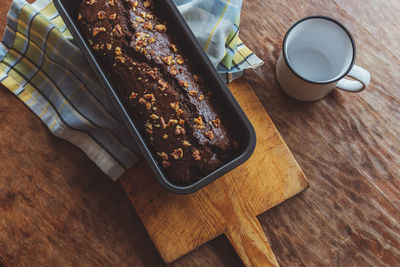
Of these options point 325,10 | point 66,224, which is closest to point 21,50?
point 66,224

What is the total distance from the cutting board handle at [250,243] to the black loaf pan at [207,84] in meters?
0.25

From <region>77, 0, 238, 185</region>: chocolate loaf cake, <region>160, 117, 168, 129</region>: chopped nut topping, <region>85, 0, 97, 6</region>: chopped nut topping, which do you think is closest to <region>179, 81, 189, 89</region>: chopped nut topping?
<region>77, 0, 238, 185</region>: chocolate loaf cake

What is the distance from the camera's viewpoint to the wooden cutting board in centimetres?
108

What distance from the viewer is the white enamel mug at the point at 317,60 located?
3.41 feet

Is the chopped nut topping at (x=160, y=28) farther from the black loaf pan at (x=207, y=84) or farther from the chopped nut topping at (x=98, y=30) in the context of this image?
the chopped nut topping at (x=98, y=30)

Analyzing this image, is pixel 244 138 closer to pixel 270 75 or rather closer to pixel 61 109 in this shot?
pixel 270 75

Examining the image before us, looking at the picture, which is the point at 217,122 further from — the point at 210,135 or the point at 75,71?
the point at 75,71

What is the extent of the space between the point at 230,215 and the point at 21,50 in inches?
33.4

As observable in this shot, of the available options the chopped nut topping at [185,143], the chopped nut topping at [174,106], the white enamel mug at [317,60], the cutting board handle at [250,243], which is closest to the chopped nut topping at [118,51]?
the chopped nut topping at [174,106]

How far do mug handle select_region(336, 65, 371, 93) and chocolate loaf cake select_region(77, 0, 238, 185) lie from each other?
1.28 feet

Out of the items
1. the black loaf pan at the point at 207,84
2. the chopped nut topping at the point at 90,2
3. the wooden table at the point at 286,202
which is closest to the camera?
the black loaf pan at the point at 207,84

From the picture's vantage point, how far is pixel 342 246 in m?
1.14

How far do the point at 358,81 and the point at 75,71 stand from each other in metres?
0.87

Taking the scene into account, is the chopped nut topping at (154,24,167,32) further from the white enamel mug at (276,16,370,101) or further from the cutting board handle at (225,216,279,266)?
the cutting board handle at (225,216,279,266)
